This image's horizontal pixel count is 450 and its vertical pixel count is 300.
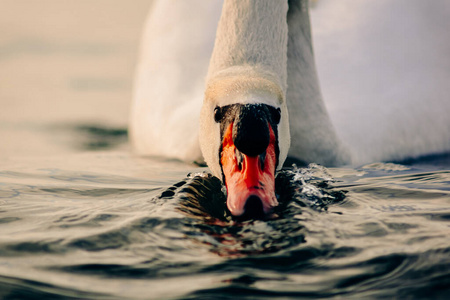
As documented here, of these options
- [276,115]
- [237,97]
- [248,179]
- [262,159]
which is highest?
[237,97]

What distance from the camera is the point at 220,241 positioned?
3.99 m

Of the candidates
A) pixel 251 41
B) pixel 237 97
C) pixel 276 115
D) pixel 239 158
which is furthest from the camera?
pixel 251 41

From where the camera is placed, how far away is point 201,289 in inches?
133

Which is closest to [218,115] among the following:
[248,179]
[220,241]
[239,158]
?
[239,158]

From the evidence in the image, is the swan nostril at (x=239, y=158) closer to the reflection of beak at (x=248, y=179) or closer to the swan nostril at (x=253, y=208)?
the reflection of beak at (x=248, y=179)

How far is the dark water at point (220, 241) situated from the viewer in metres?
3.40

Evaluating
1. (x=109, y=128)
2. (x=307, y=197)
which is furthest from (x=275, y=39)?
(x=109, y=128)

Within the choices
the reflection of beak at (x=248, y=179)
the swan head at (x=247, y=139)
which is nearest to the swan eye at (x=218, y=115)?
the swan head at (x=247, y=139)

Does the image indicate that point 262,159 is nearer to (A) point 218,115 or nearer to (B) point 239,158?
(B) point 239,158

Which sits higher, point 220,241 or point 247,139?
point 247,139

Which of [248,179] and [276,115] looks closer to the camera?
[248,179]

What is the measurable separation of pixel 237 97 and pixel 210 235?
3.25 ft

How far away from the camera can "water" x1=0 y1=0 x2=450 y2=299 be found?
341cm

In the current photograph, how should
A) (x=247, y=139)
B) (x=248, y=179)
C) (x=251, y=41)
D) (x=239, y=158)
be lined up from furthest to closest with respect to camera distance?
(x=251, y=41) → (x=239, y=158) → (x=248, y=179) → (x=247, y=139)
